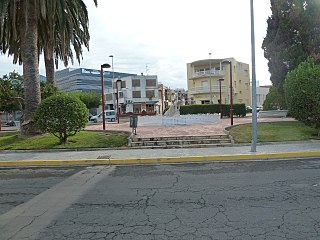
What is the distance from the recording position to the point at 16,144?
45.1 ft

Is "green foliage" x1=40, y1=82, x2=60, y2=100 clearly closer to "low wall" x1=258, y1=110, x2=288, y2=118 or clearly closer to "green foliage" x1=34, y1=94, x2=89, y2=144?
"green foliage" x1=34, y1=94, x2=89, y2=144

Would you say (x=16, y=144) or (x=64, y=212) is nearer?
(x=64, y=212)

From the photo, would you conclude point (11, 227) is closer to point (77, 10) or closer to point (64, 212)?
point (64, 212)

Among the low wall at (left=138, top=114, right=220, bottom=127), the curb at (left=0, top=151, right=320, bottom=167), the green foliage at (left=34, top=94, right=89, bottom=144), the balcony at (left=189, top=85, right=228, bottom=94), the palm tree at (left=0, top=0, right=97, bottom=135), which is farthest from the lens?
the balcony at (left=189, top=85, right=228, bottom=94)

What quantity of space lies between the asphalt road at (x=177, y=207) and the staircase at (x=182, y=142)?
4632 mm

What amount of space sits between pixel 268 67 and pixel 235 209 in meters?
20.7

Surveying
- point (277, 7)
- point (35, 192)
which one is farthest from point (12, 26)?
point (277, 7)

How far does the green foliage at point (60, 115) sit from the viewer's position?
12773 millimetres

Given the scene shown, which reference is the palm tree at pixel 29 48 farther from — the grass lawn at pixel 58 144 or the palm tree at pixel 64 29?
the grass lawn at pixel 58 144

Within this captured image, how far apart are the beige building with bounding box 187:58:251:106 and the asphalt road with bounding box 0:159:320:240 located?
4662 centimetres

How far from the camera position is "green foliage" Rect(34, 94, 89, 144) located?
1277cm

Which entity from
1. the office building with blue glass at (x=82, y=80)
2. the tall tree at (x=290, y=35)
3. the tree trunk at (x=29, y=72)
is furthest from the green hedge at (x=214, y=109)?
the office building with blue glass at (x=82, y=80)

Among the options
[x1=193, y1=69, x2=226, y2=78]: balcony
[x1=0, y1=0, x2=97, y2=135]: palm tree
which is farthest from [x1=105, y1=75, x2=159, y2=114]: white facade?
[x1=0, y1=0, x2=97, y2=135]: palm tree

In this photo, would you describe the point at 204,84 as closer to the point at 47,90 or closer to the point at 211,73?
the point at 211,73
